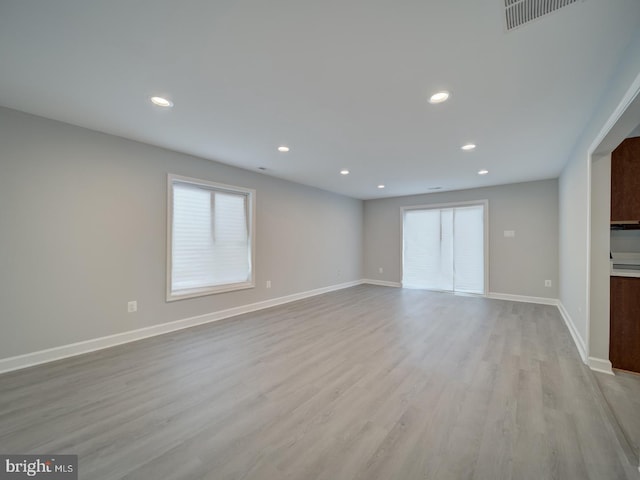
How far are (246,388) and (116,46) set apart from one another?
106 inches

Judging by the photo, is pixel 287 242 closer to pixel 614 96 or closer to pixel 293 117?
pixel 293 117

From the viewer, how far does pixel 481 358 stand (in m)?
2.82

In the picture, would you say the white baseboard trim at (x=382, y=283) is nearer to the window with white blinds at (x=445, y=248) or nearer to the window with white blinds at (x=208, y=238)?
the window with white blinds at (x=445, y=248)

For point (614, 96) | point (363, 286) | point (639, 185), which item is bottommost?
point (363, 286)

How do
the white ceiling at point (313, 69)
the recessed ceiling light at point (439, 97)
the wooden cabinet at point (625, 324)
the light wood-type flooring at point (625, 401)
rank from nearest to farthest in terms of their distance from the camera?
the white ceiling at point (313, 69), the light wood-type flooring at point (625, 401), the recessed ceiling light at point (439, 97), the wooden cabinet at point (625, 324)

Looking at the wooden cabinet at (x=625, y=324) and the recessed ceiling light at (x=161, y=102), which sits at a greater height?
the recessed ceiling light at (x=161, y=102)

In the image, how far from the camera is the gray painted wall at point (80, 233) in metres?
2.58

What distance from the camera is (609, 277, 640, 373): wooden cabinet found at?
97.3 inches

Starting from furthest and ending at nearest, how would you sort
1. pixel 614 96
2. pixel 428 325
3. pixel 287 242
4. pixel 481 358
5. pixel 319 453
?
pixel 287 242
pixel 428 325
pixel 481 358
pixel 614 96
pixel 319 453

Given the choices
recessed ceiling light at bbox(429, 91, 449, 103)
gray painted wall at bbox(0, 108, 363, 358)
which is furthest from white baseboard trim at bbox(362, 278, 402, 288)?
recessed ceiling light at bbox(429, 91, 449, 103)

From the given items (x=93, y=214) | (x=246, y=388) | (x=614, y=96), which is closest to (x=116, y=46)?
(x=93, y=214)

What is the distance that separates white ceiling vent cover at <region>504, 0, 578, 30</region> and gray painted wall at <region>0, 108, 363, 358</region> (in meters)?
3.86

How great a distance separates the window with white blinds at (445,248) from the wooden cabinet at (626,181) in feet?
11.0
